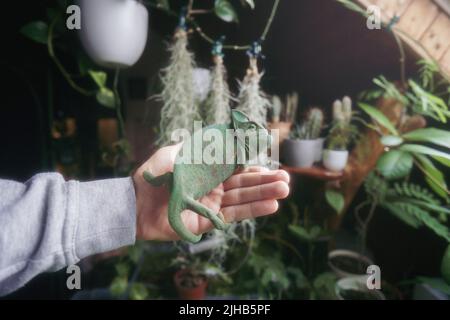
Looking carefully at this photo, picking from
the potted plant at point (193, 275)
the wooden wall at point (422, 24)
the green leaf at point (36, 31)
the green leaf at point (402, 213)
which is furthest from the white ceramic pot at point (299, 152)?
the green leaf at point (36, 31)

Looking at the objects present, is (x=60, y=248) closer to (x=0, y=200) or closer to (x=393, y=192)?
(x=0, y=200)

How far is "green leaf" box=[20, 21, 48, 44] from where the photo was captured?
1.15 metres

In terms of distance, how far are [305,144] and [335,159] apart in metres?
0.16

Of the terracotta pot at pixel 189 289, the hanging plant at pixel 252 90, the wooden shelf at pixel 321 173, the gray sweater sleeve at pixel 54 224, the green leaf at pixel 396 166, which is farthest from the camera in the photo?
the terracotta pot at pixel 189 289

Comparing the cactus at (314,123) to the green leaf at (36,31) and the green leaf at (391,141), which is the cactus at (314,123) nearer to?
the green leaf at (391,141)

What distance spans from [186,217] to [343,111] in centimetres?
92

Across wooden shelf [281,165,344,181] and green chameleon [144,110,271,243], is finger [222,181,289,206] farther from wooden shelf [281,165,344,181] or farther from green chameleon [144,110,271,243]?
wooden shelf [281,165,344,181]

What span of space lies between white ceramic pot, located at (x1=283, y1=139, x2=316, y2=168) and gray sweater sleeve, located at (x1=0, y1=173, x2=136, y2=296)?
79 cm

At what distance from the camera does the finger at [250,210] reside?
2.91 ft

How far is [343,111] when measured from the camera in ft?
4.40

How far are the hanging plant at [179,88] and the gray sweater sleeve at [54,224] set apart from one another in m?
0.49

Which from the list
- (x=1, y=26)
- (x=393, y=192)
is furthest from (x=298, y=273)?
(x=1, y=26)

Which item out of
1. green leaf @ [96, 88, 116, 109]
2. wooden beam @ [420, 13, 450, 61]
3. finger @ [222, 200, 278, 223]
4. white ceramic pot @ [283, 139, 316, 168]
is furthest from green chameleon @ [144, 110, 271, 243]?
wooden beam @ [420, 13, 450, 61]

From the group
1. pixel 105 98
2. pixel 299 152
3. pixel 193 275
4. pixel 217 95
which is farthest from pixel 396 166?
pixel 105 98
